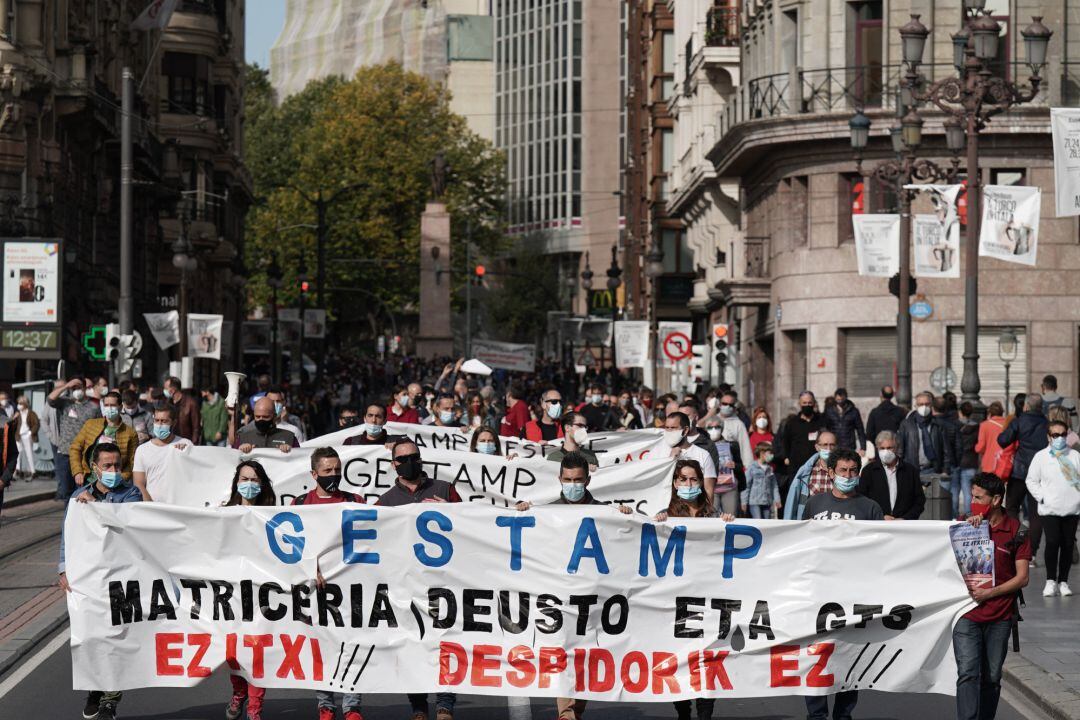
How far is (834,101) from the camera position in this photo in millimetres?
41375

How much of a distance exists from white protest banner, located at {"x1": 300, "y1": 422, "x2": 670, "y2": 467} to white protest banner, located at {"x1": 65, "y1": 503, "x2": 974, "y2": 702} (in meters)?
9.22

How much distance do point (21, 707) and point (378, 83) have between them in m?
83.8

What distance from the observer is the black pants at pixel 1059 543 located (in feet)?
57.9

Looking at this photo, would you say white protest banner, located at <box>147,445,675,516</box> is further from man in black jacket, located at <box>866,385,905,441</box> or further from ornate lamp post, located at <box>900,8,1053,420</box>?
man in black jacket, located at <box>866,385,905,441</box>

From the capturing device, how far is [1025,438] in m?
20.6

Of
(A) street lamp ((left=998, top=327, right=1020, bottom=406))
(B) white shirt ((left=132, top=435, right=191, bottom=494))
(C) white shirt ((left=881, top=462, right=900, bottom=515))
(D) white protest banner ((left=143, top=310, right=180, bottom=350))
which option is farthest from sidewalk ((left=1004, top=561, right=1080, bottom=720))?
(D) white protest banner ((left=143, top=310, right=180, bottom=350))

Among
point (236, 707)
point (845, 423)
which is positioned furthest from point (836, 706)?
point (845, 423)

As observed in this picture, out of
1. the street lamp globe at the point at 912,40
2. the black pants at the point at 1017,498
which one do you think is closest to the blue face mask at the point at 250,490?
the black pants at the point at 1017,498

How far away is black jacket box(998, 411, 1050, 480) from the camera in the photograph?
806 inches

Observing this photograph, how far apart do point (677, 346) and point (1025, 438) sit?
1872 cm

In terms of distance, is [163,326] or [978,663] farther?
[163,326]

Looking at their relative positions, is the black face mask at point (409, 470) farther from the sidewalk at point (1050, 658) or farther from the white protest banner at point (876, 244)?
the white protest banner at point (876, 244)

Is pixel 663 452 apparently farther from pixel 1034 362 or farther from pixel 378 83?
pixel 378 83

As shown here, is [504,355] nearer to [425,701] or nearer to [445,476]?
[445,476]
